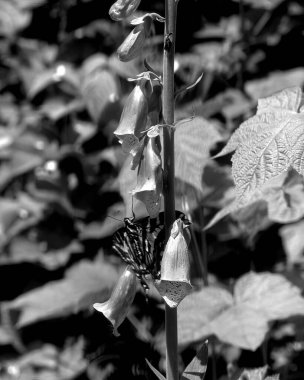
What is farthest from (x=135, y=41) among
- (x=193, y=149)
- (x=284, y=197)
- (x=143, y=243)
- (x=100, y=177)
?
(x=100, y=177)

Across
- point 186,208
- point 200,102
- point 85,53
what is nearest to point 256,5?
point 200,102

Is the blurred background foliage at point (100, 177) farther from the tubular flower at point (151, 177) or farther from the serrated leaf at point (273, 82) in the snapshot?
the tubular flower at point (151, 177)

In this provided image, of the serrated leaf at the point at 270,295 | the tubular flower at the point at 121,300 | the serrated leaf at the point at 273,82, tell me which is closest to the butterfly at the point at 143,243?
the tubular flower at the point at 121,300

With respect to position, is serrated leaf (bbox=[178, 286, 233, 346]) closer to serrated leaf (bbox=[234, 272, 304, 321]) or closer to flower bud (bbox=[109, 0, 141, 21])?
serrated leaf (bbox=[234, 272, 304, 321])

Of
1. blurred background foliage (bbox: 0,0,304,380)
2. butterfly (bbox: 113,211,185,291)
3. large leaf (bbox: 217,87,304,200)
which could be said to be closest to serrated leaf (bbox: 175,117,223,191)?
blurred background foliage (bbox: 0,0,304,380)

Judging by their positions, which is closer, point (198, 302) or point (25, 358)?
point (198, 302)

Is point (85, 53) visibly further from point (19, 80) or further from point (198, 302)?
Result: point (198, 302)

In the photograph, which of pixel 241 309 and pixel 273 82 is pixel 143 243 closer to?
pixel 241 309
